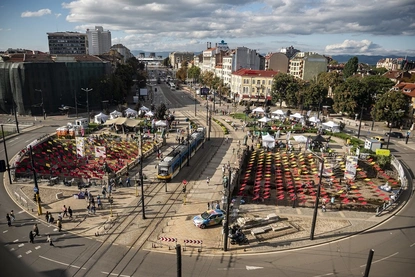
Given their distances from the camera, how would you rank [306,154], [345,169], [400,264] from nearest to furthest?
1. [400,264]
2. [345,169]
3. [306,154]

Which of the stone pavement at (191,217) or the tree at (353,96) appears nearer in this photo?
the stone pavement at (191,217)

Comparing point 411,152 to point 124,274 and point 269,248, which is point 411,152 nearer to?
point 269,248

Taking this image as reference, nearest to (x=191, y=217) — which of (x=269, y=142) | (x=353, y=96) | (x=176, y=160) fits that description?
(x=176, y=160)

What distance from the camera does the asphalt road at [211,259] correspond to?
19766 mm

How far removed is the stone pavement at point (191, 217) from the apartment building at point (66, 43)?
18096 centimetres

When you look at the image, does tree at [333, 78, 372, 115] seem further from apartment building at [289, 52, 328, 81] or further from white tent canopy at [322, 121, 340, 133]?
apartment building at [289, 52, 328, 81]

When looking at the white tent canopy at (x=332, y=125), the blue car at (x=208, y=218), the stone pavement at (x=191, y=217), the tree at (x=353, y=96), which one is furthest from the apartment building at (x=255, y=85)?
the blue car at (x=208, y=218)

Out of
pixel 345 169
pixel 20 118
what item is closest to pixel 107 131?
pixel 20 118

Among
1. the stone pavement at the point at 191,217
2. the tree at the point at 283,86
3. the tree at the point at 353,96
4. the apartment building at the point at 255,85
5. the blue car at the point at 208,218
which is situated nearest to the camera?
the stone pavement at the point at 191,217

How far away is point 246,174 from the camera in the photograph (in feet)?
127

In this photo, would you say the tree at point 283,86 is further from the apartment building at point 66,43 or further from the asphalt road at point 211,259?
the apartment building at point 66,43

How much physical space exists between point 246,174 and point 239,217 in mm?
12591

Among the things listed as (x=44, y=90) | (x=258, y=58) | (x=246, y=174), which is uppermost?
(x=258, y=58)

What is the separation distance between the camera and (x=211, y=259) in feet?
68.9
